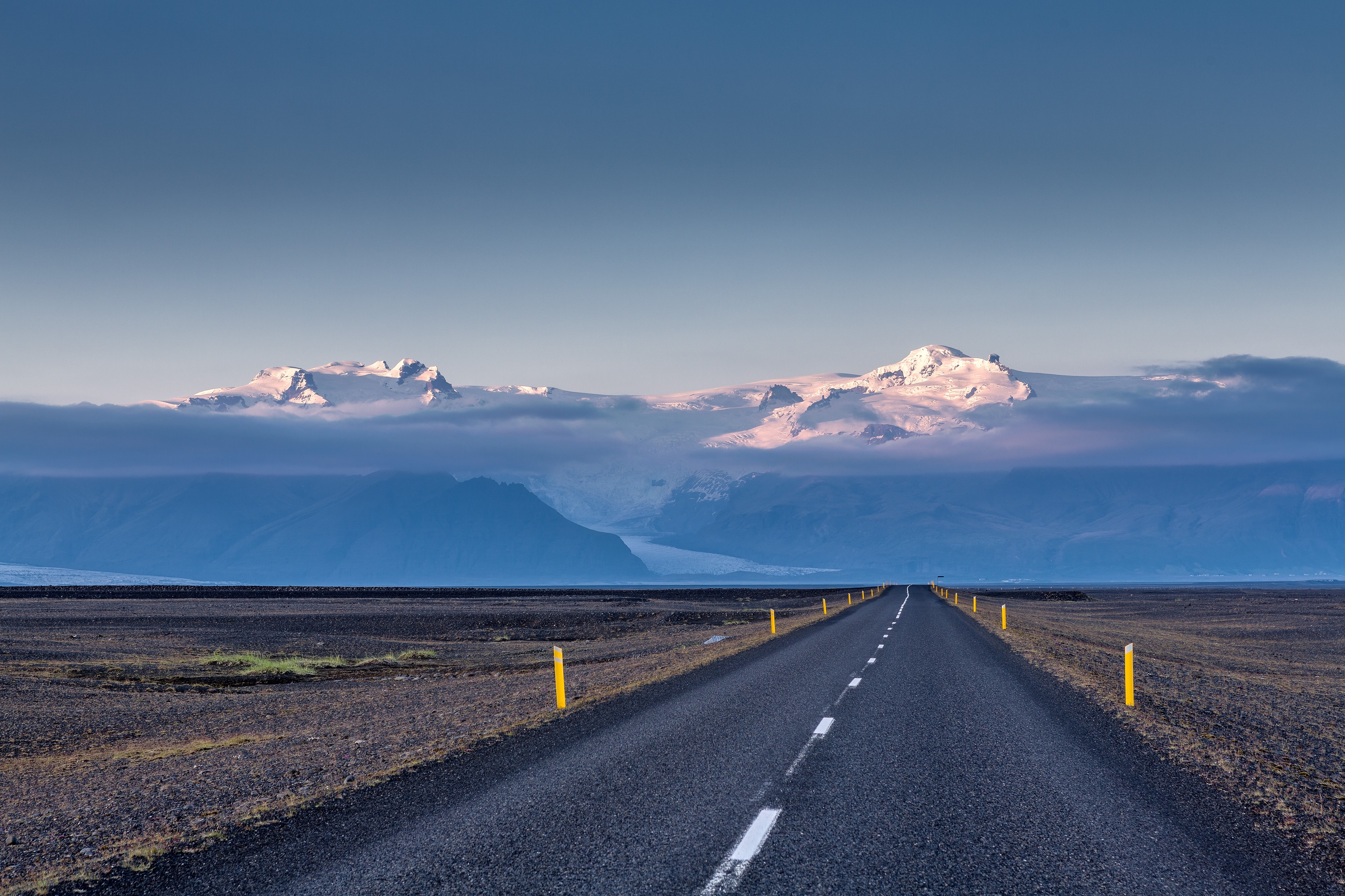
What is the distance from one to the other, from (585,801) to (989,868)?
4.07 m

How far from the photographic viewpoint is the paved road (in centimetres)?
727

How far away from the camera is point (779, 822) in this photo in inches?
347

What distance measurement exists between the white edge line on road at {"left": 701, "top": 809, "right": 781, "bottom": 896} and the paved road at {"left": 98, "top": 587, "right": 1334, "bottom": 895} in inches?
0.9

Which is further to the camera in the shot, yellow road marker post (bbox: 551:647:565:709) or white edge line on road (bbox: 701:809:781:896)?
yellow road marker post (bbox: 551:647:565:709)

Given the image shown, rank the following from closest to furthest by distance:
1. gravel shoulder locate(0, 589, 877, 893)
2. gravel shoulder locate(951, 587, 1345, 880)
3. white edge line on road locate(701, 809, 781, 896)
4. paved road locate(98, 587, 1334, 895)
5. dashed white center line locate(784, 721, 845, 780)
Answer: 1. white edge line on road locate(701, 809, 781, 896)
2. paved road locate(98, 587, 1334, 895)
3. gravel shoulder locate(0, 589, 877, 893)
4. gravel shoulder locate(951, 587, 1345, 880)
5. dashed white center line locate(784, 721, 845, 780)

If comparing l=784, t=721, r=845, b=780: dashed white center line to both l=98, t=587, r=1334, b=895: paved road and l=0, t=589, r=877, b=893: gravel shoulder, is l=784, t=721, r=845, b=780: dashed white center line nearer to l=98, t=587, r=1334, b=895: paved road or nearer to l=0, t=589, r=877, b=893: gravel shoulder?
l=98, t=587, r=1334, b=895: paved road

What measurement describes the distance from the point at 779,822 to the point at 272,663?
2914 cm

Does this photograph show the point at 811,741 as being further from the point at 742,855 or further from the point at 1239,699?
the point at 1239,699

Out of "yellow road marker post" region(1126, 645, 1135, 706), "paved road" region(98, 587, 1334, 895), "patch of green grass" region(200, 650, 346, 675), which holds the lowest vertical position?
"patch of green grass" region(200, 650, 346, 675)

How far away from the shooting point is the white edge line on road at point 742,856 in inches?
274

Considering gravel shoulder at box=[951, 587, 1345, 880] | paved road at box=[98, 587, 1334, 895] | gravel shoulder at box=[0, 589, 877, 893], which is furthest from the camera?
gravel shoulder at box=[951, 587, 1345, 880]

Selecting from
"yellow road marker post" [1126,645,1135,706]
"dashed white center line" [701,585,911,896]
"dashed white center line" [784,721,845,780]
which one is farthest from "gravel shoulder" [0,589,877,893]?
"yellow road marker post" [1126,645,1135,706]

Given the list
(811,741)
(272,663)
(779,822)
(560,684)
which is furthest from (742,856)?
(272,663)

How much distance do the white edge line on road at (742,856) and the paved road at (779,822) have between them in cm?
2
